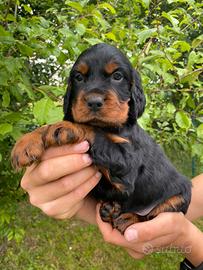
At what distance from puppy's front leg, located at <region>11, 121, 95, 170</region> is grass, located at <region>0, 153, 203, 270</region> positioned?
3649 mm

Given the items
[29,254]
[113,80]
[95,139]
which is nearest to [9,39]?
[113,80]

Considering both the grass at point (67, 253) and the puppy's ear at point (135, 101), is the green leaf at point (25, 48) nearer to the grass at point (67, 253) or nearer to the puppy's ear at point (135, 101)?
the puppy's ear at point (135, 101)

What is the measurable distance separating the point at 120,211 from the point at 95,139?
593mm

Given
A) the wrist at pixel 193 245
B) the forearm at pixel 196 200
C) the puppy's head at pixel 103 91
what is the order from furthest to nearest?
1. the forearm at pixel 196 200
2. the wrist at pixel 193 245
3. the puppy's head at pixel 103 91

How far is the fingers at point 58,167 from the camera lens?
6.38 feet

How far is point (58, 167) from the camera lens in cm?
196

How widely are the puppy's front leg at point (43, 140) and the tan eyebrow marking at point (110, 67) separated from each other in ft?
1.26

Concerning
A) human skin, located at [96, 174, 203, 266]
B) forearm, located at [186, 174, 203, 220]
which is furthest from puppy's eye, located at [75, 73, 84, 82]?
forearm, located at [186, 174, 203, 220]

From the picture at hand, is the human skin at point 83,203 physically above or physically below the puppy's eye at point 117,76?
below

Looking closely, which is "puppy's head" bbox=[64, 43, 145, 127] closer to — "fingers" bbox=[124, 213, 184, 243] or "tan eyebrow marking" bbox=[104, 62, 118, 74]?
"tan eyebrow marking" bbox=[104, 62, 118, 74]

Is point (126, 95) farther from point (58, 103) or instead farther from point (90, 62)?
point (58, 103)

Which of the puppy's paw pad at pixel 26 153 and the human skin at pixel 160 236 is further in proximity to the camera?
the human skin at pixel 160 236

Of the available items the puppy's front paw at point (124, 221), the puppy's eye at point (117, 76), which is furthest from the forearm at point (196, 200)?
the puppy's eye at point (117, 76)

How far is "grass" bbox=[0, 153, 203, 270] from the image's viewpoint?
208 inches
